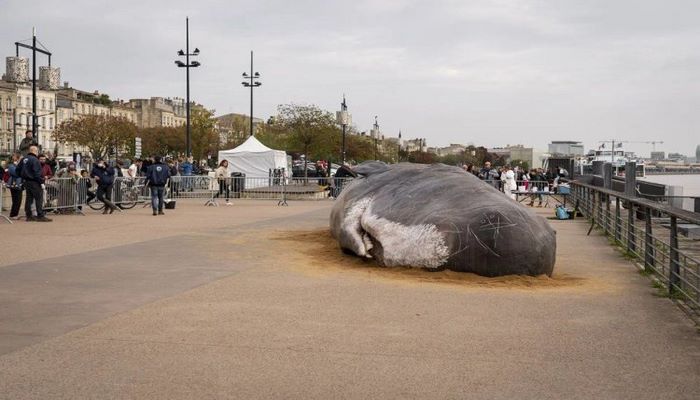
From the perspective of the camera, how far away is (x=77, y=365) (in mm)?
5316

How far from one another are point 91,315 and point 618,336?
4962mm

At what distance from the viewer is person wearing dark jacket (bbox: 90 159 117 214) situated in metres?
21.0

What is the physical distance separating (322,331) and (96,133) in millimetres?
83570

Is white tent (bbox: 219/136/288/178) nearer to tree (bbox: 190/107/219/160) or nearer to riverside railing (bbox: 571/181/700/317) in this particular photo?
riverside railing (bbox: 571/181/700/317)

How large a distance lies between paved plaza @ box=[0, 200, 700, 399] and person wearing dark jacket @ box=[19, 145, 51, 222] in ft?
21.1

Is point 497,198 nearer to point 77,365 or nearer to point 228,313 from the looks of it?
point 228,313

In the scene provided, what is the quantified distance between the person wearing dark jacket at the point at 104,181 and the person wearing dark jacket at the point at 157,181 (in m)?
1.55

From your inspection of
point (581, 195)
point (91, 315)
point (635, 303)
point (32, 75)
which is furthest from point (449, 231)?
point (32, 75)

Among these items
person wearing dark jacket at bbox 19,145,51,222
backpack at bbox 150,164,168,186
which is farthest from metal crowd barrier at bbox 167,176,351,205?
person wearing dark jacket at bbox 19,145,51,222

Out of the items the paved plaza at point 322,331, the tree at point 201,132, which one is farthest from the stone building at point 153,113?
the paved plaza at point 322,331

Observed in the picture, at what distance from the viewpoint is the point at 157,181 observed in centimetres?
2036

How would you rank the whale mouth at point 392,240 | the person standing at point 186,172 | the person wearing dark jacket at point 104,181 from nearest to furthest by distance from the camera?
Answer: the whale mouth at point 392,240, the person wearing dark jacket at point 104,181, the person standing at point 186,172

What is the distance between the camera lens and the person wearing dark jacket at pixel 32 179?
1745 cm

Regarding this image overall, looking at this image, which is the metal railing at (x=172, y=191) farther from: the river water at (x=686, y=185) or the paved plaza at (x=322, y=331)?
the river water at (x=686, y=185)
